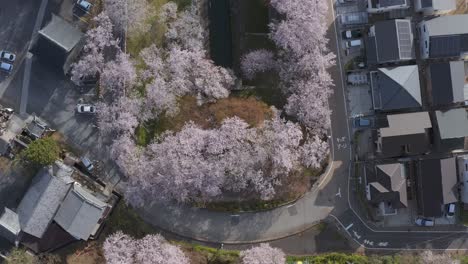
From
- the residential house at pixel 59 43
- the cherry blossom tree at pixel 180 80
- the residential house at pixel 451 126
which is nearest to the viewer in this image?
the residential house at pixel 59 43

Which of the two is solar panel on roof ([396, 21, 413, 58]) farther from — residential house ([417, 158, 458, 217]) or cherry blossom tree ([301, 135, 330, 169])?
cherry blossom tree ([301, 135, 330, 169])

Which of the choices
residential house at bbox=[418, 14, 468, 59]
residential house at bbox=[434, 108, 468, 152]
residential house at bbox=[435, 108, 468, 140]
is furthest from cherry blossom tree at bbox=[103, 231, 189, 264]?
residential house at bbox=[418, 14, 468, 59]

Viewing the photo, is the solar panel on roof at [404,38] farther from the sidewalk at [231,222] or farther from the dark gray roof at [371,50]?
the sidewalk at [231,222]

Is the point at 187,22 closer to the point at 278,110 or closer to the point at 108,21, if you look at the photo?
the point at 108,21

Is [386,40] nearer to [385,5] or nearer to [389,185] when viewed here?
[385,5]

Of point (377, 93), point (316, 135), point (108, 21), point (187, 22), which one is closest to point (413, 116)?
point (377, 93)

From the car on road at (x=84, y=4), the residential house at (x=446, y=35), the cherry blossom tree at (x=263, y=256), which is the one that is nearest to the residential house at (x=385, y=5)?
the residential house at (x=446, y=35)
